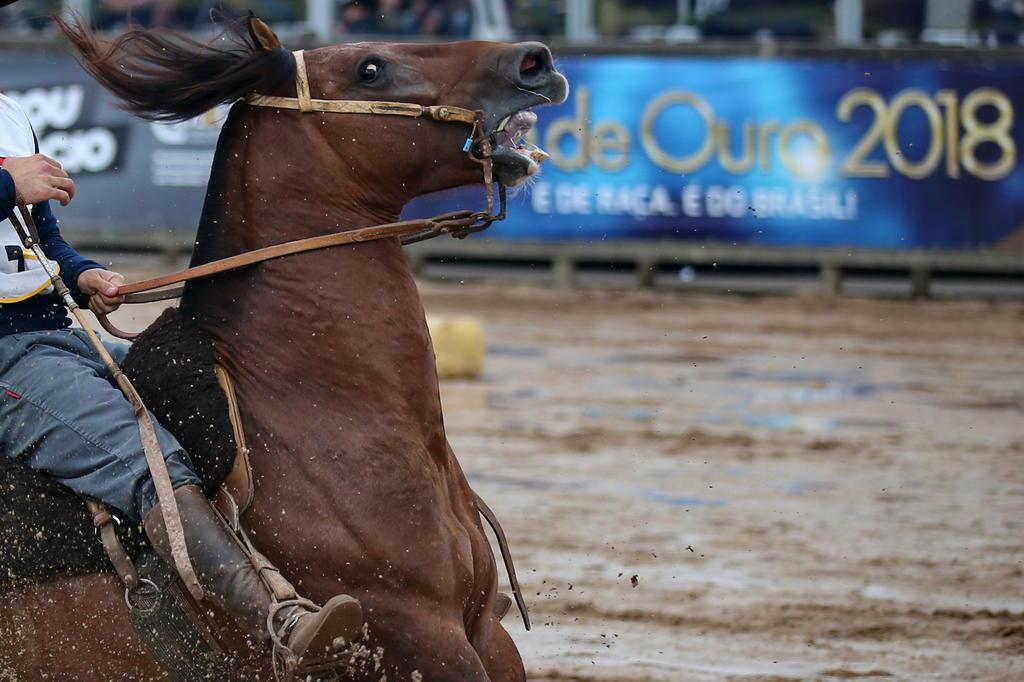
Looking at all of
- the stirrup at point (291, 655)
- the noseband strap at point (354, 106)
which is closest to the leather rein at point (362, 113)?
the noseband strap at point (354, 106)

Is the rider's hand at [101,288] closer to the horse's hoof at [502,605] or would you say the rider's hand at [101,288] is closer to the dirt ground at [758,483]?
the horse's hoof at [502,605]

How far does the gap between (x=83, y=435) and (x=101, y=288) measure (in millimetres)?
489

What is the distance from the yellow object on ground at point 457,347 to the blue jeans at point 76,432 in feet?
22.2

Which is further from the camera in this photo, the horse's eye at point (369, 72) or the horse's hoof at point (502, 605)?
the horse's hoof at point (502, 605)

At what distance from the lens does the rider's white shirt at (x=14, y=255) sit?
12.7 feet

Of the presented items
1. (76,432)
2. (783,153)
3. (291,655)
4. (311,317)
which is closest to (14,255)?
(76,432)

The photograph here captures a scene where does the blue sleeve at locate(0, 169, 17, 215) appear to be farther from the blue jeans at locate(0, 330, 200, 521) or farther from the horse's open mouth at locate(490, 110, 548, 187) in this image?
the horse's open mouth at locate(490, 110, 548, 187)

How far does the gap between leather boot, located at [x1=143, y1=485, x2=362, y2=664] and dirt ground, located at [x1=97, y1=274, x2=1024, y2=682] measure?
1.84 m

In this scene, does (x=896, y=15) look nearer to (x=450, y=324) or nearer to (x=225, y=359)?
(x=450, y=324)

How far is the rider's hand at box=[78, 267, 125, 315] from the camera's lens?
161 inches

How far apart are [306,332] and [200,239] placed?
39cm

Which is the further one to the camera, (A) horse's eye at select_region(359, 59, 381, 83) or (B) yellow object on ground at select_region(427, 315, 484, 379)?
(B) yellow object on ground at select_region(427, 315, 484, 379)

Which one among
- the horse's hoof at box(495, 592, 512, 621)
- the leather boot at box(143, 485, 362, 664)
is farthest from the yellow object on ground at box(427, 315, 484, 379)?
the leather boot at box(143, 485, 362, 664)

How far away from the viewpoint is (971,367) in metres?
11.3
